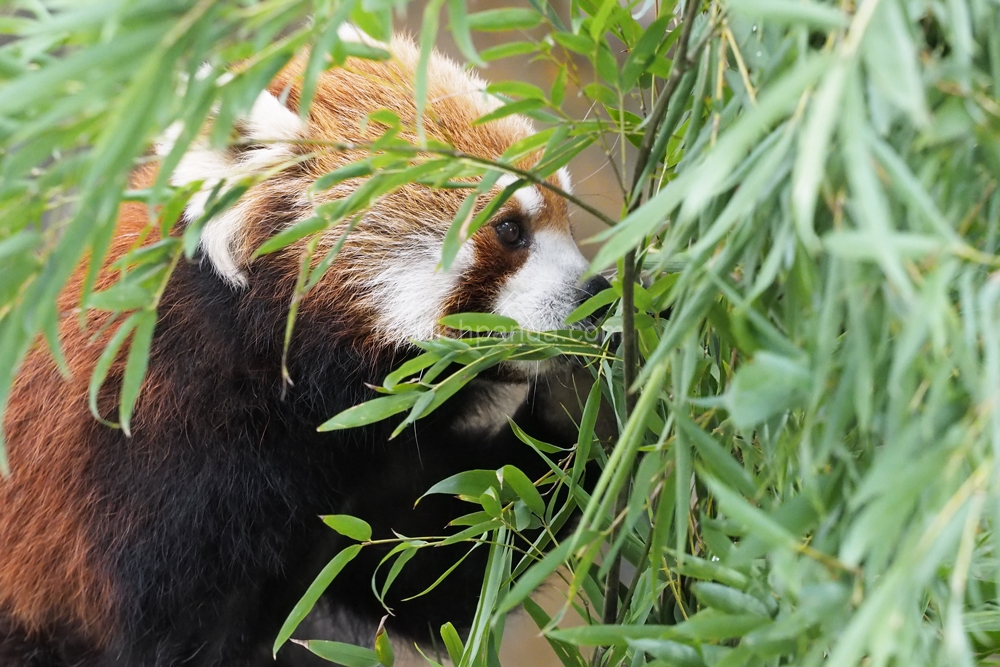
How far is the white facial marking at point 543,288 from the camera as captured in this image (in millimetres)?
1426

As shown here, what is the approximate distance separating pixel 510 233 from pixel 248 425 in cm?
52

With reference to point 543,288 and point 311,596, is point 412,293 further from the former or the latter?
point 311,596

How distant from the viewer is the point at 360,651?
1039 mm

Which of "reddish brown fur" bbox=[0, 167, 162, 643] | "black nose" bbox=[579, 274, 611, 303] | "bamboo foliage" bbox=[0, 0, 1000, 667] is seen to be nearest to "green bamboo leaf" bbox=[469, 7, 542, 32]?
"bamboo foliage" bbox=[0, 0, 1000, 667]

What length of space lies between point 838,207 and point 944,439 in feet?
0.48

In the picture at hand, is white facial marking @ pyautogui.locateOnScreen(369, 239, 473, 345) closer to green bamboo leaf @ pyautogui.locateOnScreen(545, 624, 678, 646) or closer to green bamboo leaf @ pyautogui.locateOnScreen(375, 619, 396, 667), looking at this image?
green bamboo leaf @ pyautogui.locateOnScreen(375, 619, 396, 667)

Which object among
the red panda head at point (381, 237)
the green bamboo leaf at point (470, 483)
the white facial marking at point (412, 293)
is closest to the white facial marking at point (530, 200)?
the red panda head at point (381, 237)

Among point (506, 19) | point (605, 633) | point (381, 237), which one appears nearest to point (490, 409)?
point (381, 237)

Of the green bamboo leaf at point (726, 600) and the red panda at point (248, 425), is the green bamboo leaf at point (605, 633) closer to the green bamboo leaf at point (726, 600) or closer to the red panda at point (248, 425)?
the green bamboo leaf at point (726, 600)

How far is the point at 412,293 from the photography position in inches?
56.5

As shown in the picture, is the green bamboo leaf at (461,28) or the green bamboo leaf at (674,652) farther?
the green bamboo leaf at (674,652)

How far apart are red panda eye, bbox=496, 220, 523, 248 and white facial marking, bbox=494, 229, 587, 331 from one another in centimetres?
3

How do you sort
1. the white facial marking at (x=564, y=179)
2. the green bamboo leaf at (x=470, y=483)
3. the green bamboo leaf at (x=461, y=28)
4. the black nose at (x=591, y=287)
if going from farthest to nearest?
the white facial marking at (x=564, y=179) < the black nose at (x=591, y=287) < the green bamboo leaf at (x=470, y=483) < the green bamboo leaf at (x=461, y=28)

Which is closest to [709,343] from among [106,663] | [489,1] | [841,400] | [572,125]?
[572,125]
